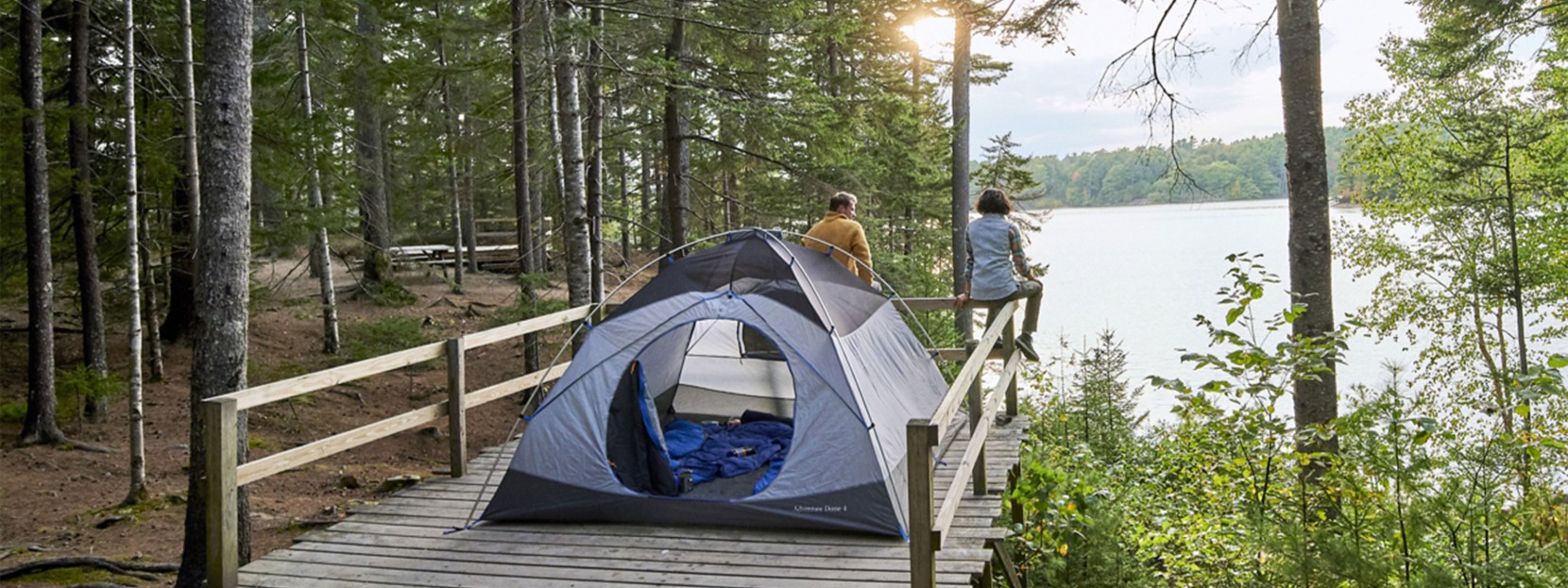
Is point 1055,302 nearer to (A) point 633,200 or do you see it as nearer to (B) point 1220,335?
(A) point 633,200

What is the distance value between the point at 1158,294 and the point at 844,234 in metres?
27.8

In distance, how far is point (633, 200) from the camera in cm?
3453

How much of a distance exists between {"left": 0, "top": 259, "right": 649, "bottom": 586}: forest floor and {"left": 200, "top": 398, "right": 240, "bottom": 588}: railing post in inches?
72.2

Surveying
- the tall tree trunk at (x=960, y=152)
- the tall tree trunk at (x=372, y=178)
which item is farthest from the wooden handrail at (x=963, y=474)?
the tall tree trunk at (x=372, y=178)

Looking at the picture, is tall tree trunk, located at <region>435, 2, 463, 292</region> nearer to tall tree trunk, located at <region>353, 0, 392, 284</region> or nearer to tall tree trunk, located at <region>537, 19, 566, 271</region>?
tall tree trunk, located at <region>353, 0, 392, 284</region>

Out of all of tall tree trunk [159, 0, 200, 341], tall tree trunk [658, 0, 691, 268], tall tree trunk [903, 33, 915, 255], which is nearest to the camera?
tall tree trunk [159, 0, 200, 341]

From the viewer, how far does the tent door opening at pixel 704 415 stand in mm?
5773

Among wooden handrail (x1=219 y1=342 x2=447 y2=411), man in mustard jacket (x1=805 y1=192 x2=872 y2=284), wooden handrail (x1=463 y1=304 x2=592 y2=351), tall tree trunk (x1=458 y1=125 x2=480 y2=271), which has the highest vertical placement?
tall tree trunk (x1=458 y1=125 x2=480 y2=271)

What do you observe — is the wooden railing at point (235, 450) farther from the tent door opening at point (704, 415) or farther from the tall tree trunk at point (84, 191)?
the tall tree trunk at point (84, 191)

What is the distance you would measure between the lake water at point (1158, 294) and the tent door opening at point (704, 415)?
3.08 meters

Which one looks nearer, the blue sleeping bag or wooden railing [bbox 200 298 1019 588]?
wooden railing [bbox 200 298 1019 588]

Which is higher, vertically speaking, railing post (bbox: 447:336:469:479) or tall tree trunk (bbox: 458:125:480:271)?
tall tree trunk (bbox: 458:125:480:271)

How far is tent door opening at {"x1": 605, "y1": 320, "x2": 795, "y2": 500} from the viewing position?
18.9 feet

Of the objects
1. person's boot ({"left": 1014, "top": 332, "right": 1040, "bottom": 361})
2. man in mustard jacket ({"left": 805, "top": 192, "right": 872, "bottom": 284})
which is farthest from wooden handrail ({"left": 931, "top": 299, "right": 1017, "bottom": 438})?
man in mustard jacket ({"left": 805, "top": 192, "right": 872, "bottom": 284})
